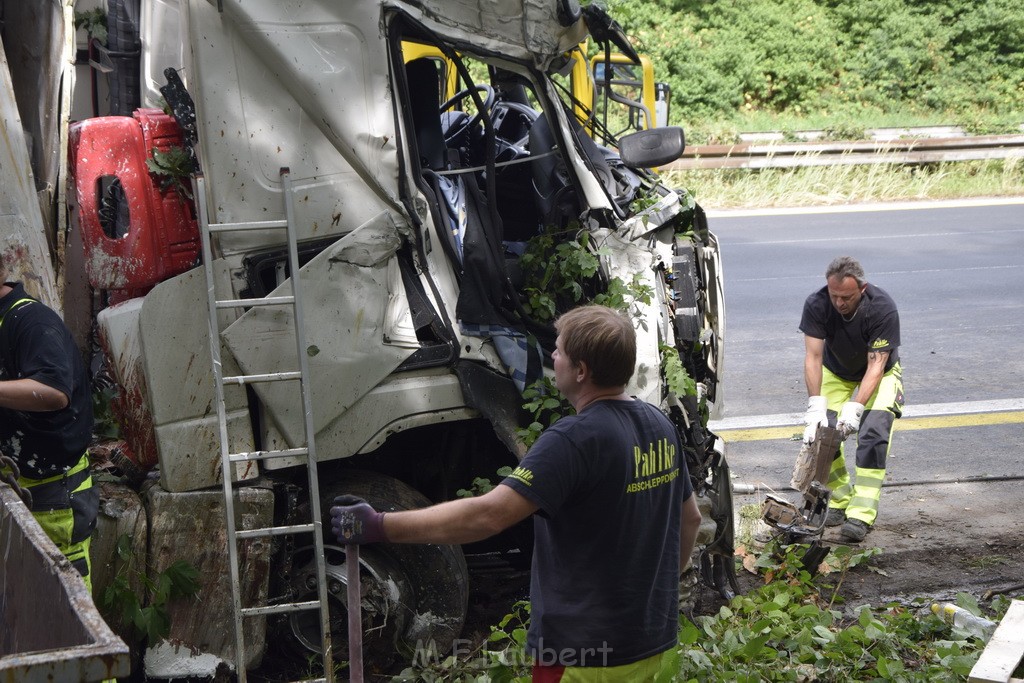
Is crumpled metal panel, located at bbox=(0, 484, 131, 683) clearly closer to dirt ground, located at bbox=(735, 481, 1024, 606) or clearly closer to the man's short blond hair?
the man's short blond hair

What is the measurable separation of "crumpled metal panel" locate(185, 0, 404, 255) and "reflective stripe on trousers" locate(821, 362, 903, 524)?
2.92m

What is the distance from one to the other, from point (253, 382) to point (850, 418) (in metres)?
3.28

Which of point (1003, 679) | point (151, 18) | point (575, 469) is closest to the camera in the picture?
point (575, 469)

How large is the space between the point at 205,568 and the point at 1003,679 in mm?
2739

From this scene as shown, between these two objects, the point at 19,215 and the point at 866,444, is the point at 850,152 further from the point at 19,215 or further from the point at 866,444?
the point at 19,215

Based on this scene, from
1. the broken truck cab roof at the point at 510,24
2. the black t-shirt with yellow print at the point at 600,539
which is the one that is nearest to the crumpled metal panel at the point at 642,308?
the broken truck cab roof at the point at 510,24

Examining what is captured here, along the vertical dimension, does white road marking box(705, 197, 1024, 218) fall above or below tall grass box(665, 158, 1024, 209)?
below

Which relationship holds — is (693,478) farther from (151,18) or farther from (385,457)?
(151,18)

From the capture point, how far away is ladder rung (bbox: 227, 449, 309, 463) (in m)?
3.88

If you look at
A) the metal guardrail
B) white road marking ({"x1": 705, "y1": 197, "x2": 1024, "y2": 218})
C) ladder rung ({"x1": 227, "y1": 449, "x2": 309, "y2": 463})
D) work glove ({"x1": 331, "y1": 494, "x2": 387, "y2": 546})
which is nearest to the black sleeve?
ladder rung ({"x1": 227, "y1": 449, "x2": 309, "y2": 463})

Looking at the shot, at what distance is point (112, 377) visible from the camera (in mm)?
4020

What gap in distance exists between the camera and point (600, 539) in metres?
2.59

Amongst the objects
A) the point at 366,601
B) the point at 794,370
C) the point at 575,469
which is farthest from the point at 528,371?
the point at 794,370

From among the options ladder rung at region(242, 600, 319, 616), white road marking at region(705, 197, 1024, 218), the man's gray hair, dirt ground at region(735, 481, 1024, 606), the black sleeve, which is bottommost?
dirt ground at region(735, 481, 1024, 606)
